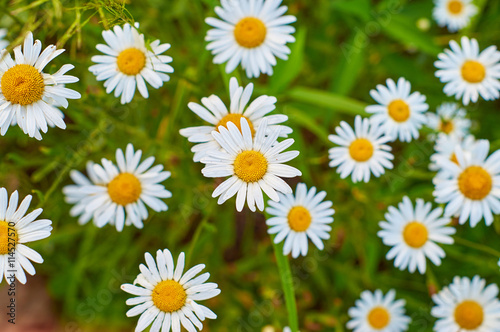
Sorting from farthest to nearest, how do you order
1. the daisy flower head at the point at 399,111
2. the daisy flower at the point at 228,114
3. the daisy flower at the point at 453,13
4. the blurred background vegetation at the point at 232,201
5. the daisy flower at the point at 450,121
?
1. the daisy flower at the point at 453,13
2. the daisy flower at the point at 450,121
3. the blurred background vegetation at the point at 232,201
4. the daisy flower head at the point at 399,111
5. the daisy flower at the point at 228,114

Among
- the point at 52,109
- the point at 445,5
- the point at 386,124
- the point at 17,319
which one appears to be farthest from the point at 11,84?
the point at 445,5

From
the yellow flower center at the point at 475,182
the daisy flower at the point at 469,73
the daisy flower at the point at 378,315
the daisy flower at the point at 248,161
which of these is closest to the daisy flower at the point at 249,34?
the daisy flower at the point at 248,161

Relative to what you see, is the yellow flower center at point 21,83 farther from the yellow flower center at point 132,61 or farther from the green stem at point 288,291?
the green stem at point 288,291

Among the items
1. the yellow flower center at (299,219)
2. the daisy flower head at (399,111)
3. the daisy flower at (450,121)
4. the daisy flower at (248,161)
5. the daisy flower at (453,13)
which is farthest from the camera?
the daisy flower at (453,13)

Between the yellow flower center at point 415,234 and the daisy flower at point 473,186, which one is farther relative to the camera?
the yellow flower center at point 415,234

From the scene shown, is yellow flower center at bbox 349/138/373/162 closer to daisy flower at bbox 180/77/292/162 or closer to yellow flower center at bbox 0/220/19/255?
daisy flower at bbox 180/77/292/162

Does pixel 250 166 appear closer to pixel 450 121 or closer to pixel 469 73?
pixel 469 73
